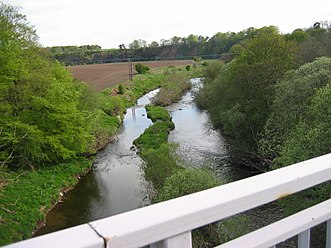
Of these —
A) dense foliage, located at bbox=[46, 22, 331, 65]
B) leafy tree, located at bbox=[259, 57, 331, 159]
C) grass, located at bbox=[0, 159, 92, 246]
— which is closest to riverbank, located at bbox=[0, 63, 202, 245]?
grass, located at bbox=[0, 159, 92, 246]

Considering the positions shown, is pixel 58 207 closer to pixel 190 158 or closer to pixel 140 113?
pixel 190 158

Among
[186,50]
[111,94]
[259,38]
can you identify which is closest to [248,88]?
[259,38]

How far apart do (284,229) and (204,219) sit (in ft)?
1.27

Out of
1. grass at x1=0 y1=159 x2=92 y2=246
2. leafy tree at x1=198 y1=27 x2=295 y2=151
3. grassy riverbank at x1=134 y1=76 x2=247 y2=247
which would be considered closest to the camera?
grassy riverbank at x1=134 y1=76 x2=247 y2=247

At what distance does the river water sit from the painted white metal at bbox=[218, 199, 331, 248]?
26.3 feet

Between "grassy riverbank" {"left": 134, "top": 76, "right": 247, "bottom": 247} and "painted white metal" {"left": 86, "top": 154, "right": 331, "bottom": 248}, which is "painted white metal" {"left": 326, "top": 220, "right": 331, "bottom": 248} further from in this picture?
"grassy riverbank" {"left": 134, "top": 76, "right": 247, "bottom": 247}

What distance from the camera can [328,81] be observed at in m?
15.4

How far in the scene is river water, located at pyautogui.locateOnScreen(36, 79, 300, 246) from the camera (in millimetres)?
15359

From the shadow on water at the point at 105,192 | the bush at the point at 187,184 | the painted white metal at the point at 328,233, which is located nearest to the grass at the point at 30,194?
the shadow on water at the point at 105,192

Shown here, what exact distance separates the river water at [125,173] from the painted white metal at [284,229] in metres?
8.02

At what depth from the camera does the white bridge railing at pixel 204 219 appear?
3.00 ft

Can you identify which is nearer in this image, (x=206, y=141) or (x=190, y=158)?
(x=190, y=158)

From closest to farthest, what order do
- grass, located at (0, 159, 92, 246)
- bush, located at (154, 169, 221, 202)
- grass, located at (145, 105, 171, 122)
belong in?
bush, located at (154, 169, 221, 202) → grass, located at (0, 159, 92, 246) → grass, located at (145, 105, 171, 122)

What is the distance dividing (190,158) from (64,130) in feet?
23.0
